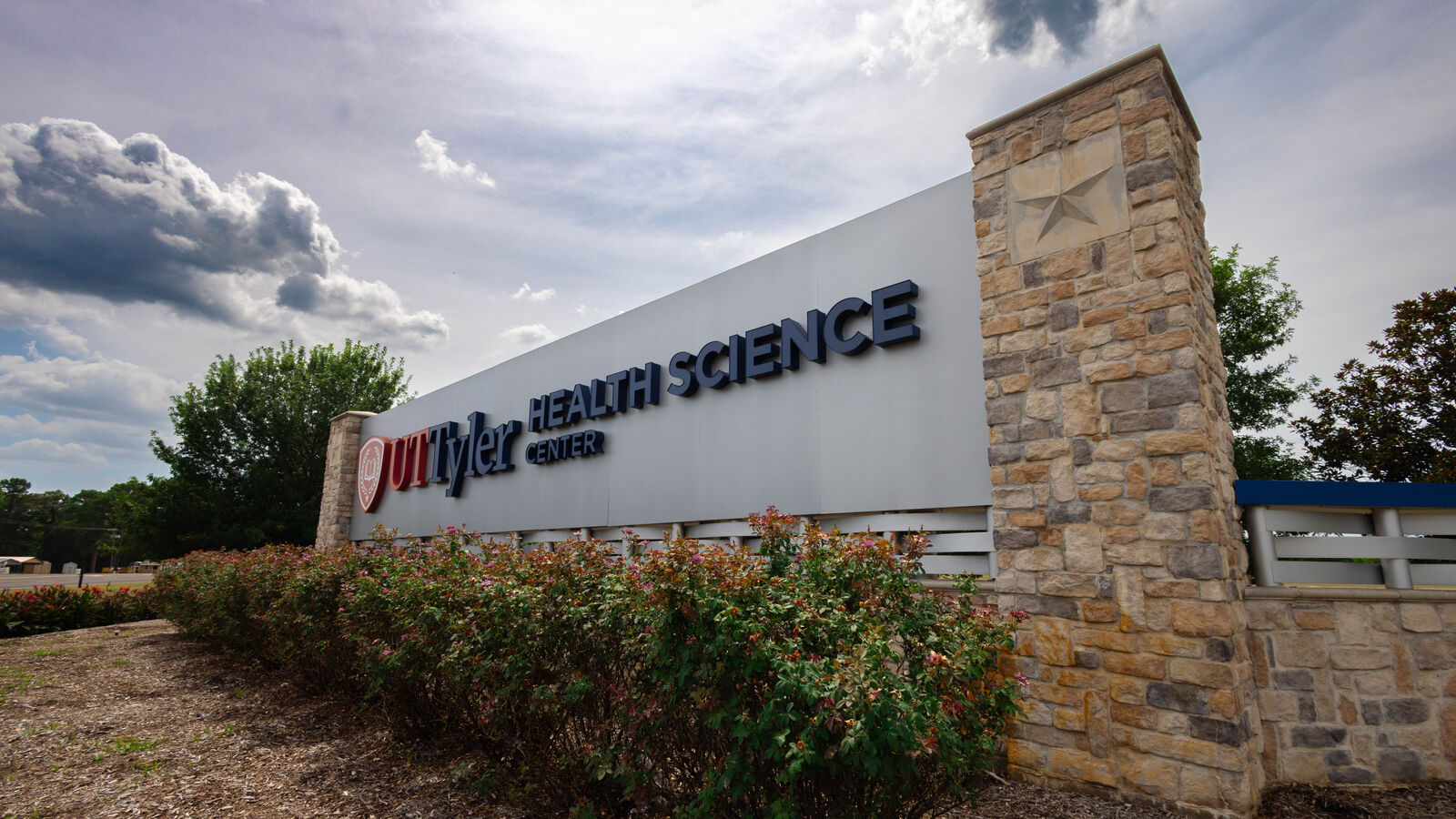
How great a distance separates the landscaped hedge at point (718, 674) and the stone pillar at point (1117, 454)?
119 centimetres

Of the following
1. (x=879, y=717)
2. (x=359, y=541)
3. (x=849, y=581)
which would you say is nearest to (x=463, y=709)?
(x=849, y=581)

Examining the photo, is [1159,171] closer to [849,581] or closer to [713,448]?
[849,581]

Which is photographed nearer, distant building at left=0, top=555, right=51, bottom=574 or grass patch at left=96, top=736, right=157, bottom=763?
grass patch at left=96, top=736, right=157, bottom=763

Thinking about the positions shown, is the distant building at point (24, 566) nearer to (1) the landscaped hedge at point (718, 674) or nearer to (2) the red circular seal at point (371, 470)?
(2) the red circular seal at point (371, 470)

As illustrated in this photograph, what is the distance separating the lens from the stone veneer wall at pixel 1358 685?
3994mm

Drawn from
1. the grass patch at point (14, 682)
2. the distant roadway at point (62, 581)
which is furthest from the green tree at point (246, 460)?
the grass patch at point (14, 682)

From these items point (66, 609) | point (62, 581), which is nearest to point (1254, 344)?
point (66, 609)

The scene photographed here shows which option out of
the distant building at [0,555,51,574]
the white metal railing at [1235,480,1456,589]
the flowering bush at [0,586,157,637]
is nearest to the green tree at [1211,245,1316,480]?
the white metal railing at [1235,480,1456,589]

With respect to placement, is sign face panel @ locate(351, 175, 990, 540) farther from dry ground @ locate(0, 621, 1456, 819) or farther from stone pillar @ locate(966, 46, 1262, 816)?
dry ground @ locate(0, 621, 1456, 819)

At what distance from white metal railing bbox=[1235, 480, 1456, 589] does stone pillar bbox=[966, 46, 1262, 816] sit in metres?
0.24

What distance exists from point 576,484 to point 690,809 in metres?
7.00

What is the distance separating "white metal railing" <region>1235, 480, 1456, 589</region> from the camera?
419 centimetres

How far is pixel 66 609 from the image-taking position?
508 inches

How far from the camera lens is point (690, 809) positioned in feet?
9.16
